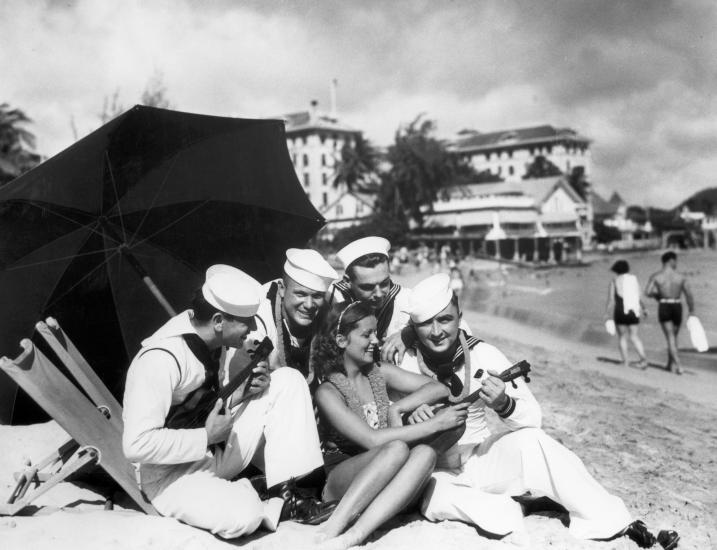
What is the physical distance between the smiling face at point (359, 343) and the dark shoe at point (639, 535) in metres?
1.58

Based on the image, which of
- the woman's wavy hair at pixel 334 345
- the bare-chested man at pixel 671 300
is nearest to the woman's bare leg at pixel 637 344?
the bare-chested man at pixel 671 300

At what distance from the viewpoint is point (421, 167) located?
224 feet

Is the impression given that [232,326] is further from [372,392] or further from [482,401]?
[482,401]

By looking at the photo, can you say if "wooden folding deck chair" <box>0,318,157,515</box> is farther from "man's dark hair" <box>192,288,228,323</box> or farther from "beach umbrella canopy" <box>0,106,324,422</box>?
"man's dark hair" <box>192,288,228,323</box>

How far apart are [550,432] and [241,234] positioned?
3.22m

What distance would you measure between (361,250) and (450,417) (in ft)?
5.61

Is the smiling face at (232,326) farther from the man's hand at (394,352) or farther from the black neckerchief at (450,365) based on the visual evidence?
the black neckerchief at (450,365)

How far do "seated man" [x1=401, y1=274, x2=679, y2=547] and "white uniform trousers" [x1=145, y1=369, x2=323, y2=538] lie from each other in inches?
23.4

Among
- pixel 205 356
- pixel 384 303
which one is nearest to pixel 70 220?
pixel 205 356

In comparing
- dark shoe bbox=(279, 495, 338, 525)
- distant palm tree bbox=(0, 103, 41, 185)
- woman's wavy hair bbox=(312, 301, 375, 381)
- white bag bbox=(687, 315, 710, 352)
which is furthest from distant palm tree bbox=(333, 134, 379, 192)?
dark shoe bbox=(279, 495, 338, 525)

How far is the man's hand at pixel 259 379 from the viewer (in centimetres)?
377

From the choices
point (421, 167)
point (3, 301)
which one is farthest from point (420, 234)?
point (3, 301)

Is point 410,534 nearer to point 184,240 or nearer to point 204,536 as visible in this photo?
point 204,536

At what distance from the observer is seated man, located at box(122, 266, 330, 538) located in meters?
3.47
